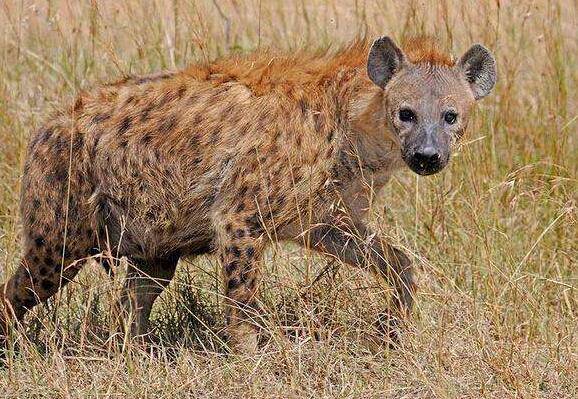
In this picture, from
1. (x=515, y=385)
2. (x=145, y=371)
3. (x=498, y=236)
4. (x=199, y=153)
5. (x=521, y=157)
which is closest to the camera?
(x=515, y=385)

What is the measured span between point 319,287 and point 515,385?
3.32ft

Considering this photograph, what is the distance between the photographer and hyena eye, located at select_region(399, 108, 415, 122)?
181 inches

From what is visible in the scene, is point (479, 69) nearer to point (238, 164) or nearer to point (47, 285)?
point (238, 164)

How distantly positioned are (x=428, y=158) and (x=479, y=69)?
0.61 m

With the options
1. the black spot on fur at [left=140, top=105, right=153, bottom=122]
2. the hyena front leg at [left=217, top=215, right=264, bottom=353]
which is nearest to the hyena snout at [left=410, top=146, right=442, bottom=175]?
the hyena front leg at [left=217, top=215, right=264, bottom=353]

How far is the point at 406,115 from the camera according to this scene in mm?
4613

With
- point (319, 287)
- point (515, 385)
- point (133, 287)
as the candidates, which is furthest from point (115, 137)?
point (515, 385)

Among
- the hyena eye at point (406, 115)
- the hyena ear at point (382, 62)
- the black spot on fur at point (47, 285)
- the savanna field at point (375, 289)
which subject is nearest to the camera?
the savanna field at point (375, 289)

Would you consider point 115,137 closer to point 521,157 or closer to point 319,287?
point 319,287

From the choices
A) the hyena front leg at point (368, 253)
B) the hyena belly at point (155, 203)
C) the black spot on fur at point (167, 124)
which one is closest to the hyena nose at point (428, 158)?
the hyena front leg at point (368, 253)

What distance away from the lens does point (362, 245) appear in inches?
190

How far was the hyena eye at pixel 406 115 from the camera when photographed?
181 inches

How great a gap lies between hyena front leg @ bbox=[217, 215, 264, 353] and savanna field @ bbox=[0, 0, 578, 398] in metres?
0.07

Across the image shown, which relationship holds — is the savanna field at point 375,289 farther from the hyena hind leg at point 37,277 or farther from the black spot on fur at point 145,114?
the black spot on fur at point 145,114
